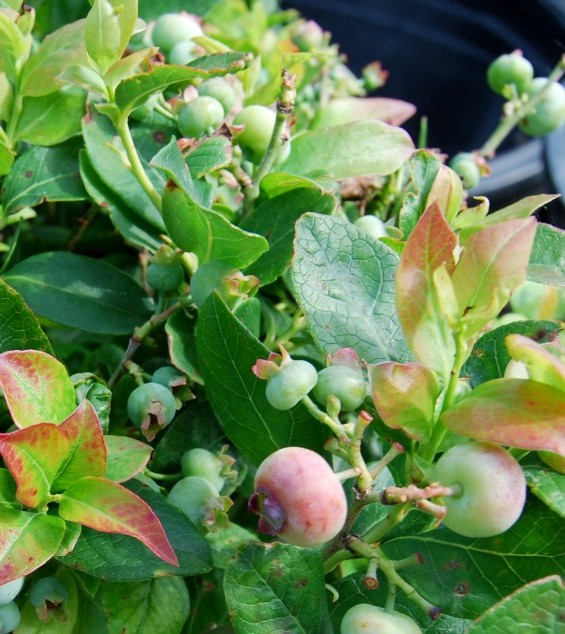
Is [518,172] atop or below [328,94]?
below

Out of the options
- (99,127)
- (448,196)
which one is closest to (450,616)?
(448,196)

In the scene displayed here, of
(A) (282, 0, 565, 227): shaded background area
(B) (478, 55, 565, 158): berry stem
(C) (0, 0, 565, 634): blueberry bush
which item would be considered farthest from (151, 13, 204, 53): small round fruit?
(A) (282, 0, 565, 227): shaded background area

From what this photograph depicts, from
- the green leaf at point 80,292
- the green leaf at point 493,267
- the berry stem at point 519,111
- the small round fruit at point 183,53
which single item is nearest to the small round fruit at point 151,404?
the green leaf at point 80,292

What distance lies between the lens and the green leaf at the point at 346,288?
525mm

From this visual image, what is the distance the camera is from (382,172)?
0.66 metres

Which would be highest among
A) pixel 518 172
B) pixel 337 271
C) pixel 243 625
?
pixel 337 271

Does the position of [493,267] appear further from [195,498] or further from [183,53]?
[183,53]

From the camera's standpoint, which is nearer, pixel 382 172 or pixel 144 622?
pixel 144 622

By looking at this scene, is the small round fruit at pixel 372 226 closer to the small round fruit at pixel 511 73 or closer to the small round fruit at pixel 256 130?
the small round fruit at pixel 256 130

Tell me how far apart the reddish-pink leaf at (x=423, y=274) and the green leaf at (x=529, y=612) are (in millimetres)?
132

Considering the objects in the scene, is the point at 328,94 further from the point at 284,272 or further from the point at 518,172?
the point at 518,172

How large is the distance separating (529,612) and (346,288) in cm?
22

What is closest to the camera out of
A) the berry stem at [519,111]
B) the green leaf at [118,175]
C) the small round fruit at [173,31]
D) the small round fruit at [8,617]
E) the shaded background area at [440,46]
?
the small round fruit at [8,617]

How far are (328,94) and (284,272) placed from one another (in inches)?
16.9
